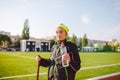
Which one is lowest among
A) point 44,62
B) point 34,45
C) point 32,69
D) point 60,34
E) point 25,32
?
point 32,69

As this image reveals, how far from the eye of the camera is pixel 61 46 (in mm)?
2047

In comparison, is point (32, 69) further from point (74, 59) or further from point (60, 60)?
point (74, 59)

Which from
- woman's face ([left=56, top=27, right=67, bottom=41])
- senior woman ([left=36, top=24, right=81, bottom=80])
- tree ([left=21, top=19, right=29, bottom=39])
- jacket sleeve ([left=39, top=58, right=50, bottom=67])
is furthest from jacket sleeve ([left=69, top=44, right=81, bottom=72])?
tree ([left=21, top=19, right=29, bottom=39])

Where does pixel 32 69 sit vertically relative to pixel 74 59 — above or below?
below

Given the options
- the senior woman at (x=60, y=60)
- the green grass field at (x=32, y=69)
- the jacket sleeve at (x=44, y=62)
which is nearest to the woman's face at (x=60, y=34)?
the senior woman at (x=60, y=60)

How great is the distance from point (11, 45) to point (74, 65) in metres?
41.9

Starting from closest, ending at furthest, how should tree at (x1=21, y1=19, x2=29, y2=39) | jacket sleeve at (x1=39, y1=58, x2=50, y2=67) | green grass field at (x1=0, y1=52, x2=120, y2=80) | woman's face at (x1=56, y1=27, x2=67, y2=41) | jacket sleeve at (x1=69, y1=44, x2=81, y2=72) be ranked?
jacket sleeve at (x1=69, y1=44, x2=81, y2=72)
woman's face at (x1=56, y1=27, x2=67, y2=41)
jacket sleeve at (x1=39, y1=58, x2=50, y2=67)
green grass field at (x1=0, y1=52, x2=120, y2=80)
tree at (x1=21, y1=19, x2=29, y2=39)

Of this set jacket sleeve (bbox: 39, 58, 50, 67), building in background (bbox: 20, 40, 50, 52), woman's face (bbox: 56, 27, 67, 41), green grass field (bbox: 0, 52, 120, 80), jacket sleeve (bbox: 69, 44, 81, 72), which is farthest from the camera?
building in background (bbox: 20, 40, 50, 52)

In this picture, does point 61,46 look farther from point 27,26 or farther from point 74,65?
point 27,26

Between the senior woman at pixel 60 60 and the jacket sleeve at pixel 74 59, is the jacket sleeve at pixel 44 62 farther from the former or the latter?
the jacket sleeve at pixel 74 59

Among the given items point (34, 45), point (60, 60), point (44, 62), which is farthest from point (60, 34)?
point (34, 45)

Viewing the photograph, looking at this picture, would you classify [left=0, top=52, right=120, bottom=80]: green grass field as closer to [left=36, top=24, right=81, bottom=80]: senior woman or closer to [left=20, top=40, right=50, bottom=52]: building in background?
[left=36, top=24, right=81, bottom=80]: senior woman

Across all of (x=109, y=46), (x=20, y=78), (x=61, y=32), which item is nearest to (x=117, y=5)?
(x=20, y=78)

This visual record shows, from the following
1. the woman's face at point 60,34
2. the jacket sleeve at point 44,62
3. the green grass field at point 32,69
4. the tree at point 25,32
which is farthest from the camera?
the tree at point 25,32
